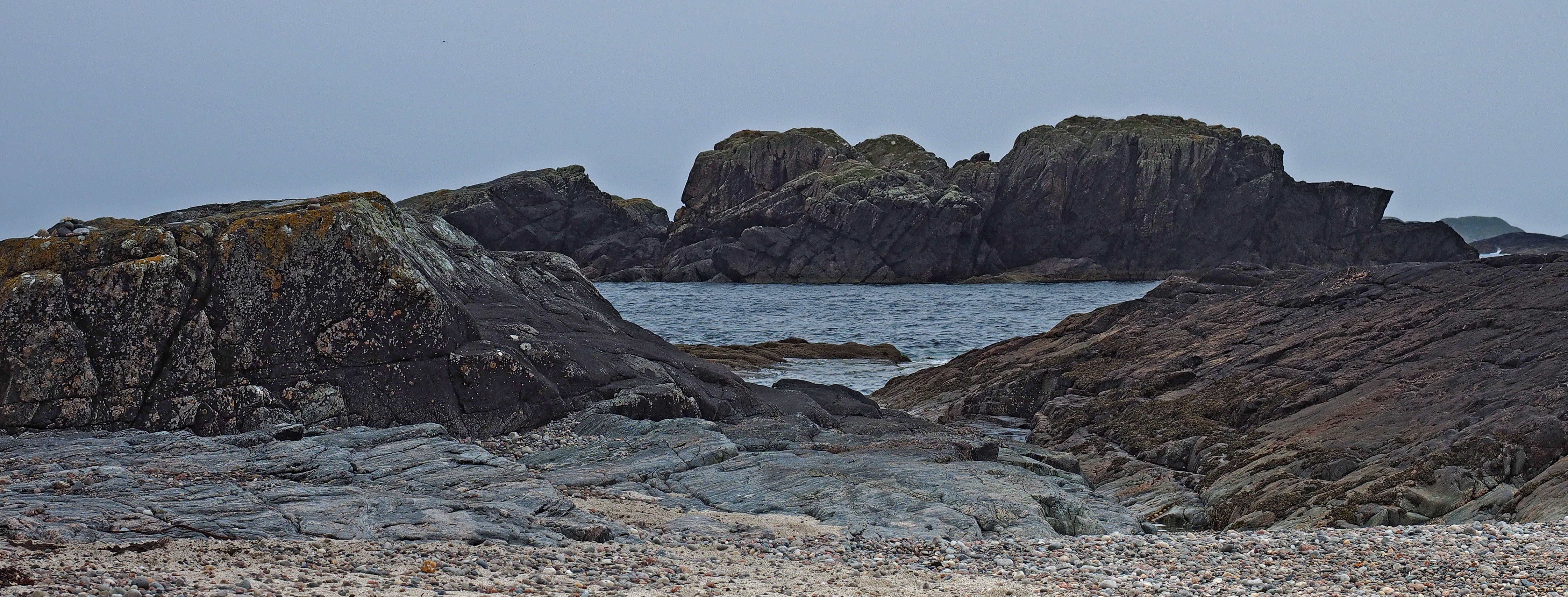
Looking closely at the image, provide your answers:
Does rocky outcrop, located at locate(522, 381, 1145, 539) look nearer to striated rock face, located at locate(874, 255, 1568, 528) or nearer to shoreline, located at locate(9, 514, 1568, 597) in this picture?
shoreline, located at locate(9, 514, 1568, 597)

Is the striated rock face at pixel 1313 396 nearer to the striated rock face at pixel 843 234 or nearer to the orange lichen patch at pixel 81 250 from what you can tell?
the orange lichen patch at pixel 81 250

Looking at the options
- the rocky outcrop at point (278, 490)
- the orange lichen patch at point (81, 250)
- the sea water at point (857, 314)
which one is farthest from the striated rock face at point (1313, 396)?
the orange lichen patch at point (81, 250)

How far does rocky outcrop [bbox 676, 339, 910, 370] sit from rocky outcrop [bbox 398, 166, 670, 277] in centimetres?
10081

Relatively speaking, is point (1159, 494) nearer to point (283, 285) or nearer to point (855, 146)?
point (283, 285)

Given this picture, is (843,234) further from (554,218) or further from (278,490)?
(278,490)

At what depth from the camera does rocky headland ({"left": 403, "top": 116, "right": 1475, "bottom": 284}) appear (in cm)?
14088

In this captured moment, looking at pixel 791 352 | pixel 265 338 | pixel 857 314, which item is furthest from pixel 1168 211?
pixel 265 338

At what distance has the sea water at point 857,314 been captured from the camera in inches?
1718

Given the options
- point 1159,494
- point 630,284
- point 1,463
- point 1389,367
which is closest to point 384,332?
point 1,463

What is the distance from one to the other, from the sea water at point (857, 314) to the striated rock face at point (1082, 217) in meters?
9.48

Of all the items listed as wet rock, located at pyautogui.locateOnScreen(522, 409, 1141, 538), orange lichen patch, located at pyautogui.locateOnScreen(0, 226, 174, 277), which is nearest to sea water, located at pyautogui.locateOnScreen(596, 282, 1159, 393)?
wet rock, located at pyautogui.locateOnScreen(522, 409, 1141, 538)

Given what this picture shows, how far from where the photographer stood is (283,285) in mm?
17109

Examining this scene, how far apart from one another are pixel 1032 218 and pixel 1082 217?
22.0 ft

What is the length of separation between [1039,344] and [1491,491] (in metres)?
20.5
